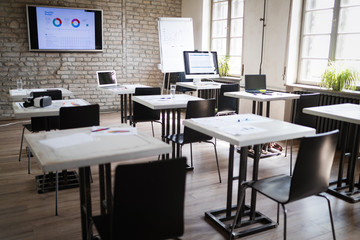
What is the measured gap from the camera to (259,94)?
14.1 ft

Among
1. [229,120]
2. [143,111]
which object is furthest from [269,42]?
[229,120]

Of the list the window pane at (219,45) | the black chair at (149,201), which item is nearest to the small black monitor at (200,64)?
the window pane at (219,45)

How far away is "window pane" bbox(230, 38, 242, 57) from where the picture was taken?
6.64 meters

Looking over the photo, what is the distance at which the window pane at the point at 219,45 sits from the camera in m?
7.08

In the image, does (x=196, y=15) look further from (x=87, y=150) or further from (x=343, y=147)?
→ (x=87, y=150)

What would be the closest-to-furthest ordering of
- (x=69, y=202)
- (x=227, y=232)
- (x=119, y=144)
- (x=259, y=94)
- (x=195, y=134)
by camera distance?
(x=119, y=144) < (x=227, y=232) < (x=69, y=202) < (x=195, y=134) < (x=259, y=94)

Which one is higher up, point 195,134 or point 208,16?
point 208,16

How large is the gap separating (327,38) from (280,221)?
11.2ft

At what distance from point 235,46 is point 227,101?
91.6 inches

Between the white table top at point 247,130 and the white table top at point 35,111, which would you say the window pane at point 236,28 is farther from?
the white table top at point 35,111

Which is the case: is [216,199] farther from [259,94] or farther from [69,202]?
[259,94]

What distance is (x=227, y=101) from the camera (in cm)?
483

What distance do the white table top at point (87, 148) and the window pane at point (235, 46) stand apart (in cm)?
A: 495

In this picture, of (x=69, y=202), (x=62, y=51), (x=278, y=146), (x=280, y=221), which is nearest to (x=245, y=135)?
(x=280, y=221)
